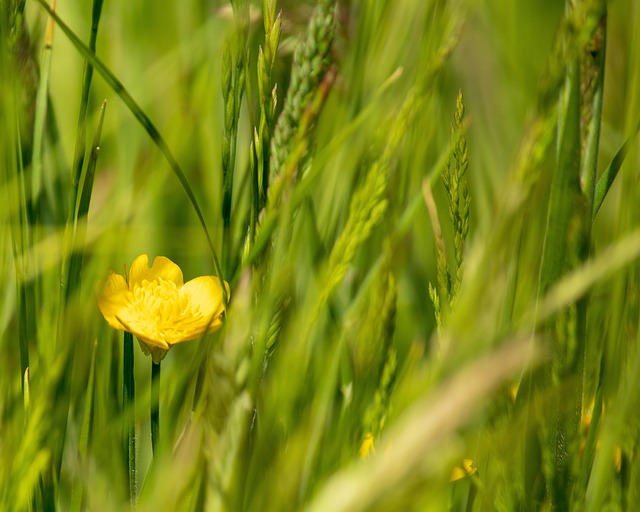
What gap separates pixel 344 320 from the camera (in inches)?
20.7

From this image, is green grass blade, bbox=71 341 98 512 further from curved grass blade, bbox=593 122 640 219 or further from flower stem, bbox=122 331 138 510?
curved grass blade, bbox=593 122 640 219

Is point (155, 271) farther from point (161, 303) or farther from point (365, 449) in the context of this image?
point (365, 449)

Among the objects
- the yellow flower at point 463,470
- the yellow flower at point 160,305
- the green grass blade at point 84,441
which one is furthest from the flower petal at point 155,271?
the yellow flower at point 463,470

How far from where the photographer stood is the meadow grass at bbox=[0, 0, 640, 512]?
0.28 metres

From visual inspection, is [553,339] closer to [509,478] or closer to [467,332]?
[509,478]

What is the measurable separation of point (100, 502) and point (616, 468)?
0.35 m

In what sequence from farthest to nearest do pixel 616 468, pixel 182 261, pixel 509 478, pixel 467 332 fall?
pixel 182 261
pixel 616 468
pixel 509 478
pixel 467 332

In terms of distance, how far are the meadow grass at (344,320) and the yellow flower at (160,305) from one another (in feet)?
0.05

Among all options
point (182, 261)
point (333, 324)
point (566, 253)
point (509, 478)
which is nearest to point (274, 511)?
point (509, 478)

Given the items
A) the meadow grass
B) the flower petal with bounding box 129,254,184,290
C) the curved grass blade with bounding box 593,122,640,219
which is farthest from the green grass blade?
the curved grass blade with bounding box 593,122,640,219

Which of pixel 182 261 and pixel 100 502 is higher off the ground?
pixel 100 502

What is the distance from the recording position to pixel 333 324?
0.66 m

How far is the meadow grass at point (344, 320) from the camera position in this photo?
0.91 feet

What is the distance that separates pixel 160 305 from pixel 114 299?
0.03 metres
